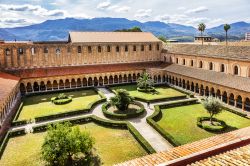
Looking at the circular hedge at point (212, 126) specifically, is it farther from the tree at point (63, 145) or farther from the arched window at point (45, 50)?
the arched window at point (45, 50)

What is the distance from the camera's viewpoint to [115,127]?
27984 mm

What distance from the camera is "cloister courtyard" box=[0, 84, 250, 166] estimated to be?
71.5 ft

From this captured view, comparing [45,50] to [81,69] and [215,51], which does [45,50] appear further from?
[215,51]

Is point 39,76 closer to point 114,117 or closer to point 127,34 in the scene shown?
point 114,117

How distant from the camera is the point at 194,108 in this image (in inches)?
1344

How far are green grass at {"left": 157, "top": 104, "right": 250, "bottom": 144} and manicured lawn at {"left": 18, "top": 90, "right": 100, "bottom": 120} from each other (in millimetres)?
12632

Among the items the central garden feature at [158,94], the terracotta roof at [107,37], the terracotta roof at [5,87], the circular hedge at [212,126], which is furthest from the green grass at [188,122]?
the terracotta roof at [107,37]

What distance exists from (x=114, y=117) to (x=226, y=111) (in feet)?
52.4

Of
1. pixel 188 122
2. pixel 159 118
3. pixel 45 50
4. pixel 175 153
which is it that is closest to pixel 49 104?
pixel 45 50

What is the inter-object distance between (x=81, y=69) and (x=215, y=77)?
27449mm

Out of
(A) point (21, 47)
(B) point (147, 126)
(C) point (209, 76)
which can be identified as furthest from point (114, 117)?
(A) point (21, 47)

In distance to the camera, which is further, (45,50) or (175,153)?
(45,50)

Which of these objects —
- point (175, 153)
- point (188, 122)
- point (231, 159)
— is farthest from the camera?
point (188, 122)

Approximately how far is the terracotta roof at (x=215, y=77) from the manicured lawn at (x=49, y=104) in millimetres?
18063
